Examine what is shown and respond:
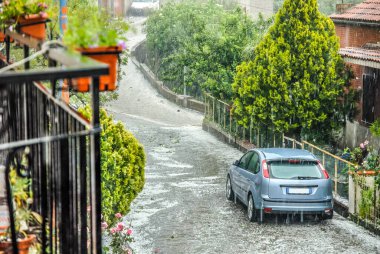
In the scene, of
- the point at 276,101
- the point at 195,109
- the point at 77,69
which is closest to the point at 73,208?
the point at 77,69

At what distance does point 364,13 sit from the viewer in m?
25.1

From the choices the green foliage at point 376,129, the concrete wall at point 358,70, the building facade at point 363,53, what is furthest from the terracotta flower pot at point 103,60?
the concrete wall at point 358,70

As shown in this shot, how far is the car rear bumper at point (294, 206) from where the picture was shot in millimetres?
15523

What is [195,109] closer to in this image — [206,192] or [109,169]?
[206,192]

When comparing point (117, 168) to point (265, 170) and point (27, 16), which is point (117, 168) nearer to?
point (265, 170)

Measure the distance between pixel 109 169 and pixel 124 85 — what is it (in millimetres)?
38766

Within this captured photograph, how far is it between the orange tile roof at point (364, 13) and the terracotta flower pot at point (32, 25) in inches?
698

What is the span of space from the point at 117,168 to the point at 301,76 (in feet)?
36.8

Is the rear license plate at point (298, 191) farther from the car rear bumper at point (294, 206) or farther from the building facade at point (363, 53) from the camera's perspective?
the building facade at point (363, 53)

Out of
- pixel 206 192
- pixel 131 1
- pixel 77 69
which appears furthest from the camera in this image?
pixel 131 1

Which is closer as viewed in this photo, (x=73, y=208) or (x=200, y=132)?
(x=73, y=208)

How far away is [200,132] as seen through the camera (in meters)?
32.7

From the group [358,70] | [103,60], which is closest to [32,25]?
[103,60]

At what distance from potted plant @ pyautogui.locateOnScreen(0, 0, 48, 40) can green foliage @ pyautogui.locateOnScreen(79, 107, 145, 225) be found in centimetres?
533
